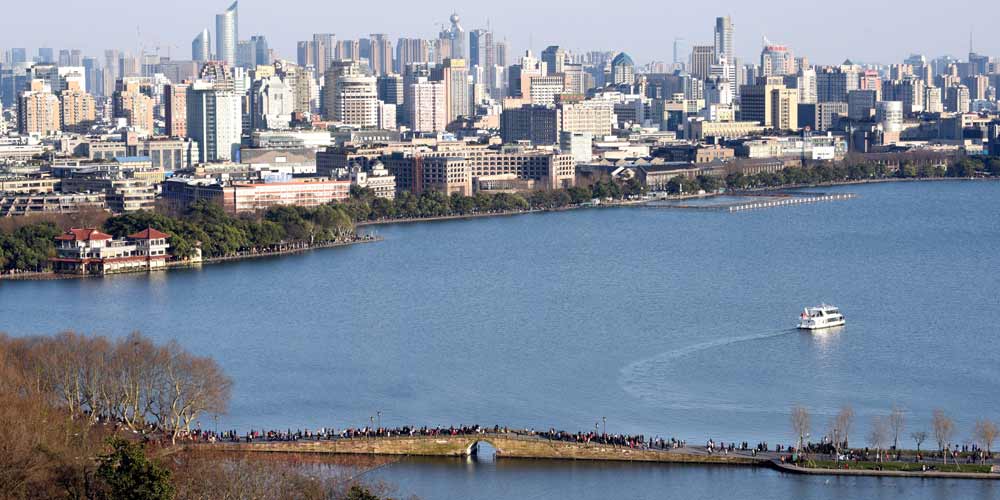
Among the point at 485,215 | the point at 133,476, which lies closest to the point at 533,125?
the point at 485,215

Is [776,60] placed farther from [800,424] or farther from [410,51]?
[800,424]

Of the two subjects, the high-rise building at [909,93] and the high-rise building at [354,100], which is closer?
the high-rise building at [354,100]

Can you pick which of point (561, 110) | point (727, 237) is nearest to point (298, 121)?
point (561, 110)

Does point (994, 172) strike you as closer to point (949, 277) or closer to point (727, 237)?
point (727, 237)

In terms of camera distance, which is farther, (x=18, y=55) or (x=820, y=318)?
(x=18, y=55)

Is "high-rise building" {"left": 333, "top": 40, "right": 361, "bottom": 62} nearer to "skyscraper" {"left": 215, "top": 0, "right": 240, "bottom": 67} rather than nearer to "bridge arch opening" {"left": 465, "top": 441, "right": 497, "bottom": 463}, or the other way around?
"skyscraper" {"left": 215, "top": 0, "right": 240, "bottom": 67}

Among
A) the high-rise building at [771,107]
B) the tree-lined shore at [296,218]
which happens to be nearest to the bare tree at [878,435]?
the tree-lined shore at [296,218]

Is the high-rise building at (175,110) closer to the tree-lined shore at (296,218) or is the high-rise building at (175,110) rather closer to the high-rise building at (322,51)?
the tree-lined shore at (296,218)
